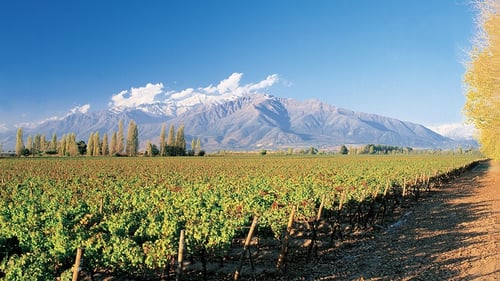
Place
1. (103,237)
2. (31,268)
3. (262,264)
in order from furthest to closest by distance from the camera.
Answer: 1. (262,264)
2. (103,237)
3. (31,268)

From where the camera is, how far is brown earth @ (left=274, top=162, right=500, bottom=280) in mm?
13305

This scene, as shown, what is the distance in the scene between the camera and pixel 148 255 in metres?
10.8

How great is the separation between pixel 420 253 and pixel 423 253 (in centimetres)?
12

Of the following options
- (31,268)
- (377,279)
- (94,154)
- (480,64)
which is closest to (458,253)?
(377,279)

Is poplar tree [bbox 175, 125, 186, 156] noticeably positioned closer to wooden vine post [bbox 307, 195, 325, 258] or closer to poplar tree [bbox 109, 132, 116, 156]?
poplar tree [bbox 109, 132, 116, 156]

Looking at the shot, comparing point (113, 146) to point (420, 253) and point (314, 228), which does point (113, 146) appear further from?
point (420, 253)

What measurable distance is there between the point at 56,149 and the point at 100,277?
6499 inches

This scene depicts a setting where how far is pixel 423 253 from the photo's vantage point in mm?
15664

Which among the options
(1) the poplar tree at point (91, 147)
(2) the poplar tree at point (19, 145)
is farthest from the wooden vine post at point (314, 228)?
(2) the poplar tree at point (19, 145)

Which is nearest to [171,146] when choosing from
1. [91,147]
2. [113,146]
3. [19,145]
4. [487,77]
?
[113,146]

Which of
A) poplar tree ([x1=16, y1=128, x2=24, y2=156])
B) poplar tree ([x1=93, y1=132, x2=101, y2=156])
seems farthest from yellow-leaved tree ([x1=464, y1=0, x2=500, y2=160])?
poplar tree ([x1=16, y1=128, x2=24, y2=156])

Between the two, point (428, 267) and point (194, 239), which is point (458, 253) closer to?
point (428, 267)

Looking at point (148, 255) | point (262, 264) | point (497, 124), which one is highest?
point (497, 124)

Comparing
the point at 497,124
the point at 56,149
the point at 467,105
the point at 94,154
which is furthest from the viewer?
the point at 56,149
